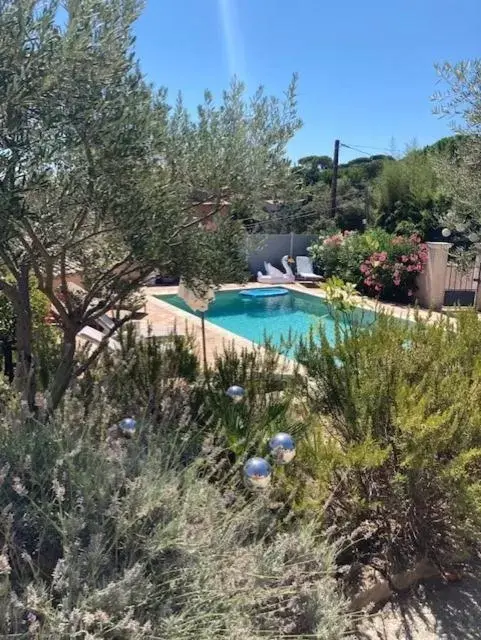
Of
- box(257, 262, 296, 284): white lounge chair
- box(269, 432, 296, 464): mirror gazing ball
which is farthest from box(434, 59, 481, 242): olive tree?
box(257, 262, 296, 284): white lounge chair

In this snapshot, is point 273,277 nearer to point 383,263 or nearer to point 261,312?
point 261,312

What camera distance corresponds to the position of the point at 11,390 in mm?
4680

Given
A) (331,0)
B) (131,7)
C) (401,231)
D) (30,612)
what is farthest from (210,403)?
(401,231)

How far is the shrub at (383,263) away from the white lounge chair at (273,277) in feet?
11.1

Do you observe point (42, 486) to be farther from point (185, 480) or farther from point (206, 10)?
point (206, 10)

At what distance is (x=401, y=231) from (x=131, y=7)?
1981cm

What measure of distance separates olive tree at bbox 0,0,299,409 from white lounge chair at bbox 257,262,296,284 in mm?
18022

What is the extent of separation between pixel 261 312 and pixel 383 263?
450 cm

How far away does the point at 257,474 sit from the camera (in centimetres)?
321

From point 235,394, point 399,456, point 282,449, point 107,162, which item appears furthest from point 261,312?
point 107,162

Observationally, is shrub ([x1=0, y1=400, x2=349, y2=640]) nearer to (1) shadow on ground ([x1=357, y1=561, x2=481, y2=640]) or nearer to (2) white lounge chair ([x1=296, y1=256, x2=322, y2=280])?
(1) shadow on ground ([x1=357, y1=561, x2=481, y2=640])

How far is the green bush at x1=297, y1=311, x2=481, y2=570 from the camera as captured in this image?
3525mm

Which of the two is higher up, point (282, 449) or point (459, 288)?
point (282, 449)

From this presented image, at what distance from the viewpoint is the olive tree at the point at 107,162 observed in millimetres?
2912
